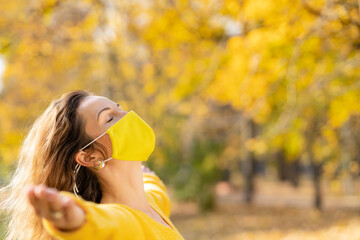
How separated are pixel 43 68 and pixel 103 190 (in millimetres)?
8808

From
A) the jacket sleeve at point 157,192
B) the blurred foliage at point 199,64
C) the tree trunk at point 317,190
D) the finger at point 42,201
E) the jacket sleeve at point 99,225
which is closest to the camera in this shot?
the finger at point 42,201

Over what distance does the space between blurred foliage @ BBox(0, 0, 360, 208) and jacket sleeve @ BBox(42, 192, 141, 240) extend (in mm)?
1792

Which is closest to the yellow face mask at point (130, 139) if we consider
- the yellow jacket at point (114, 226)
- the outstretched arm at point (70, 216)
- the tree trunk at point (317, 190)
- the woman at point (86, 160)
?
the woman at point (86, 160)

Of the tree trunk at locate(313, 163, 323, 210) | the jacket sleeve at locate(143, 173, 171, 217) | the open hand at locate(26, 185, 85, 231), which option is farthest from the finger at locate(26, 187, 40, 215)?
the tree trunk at locate(313, 163, 323, 210)

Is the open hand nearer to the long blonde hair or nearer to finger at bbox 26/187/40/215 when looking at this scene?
finger at bbox 26/187/40/215

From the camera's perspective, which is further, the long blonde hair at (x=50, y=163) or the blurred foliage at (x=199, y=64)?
the blurred foliage at (x=199, y=64)

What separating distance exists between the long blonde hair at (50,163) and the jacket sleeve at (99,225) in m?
0.39

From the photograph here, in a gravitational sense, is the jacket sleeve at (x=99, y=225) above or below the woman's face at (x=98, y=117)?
below

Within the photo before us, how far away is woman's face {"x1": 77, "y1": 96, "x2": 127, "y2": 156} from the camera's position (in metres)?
A: 1.93

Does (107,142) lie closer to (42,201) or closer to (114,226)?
(114,226)

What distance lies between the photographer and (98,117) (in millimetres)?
1956

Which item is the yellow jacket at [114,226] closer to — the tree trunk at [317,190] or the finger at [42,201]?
the finger at [42,201]

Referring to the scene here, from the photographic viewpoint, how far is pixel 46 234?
185 cm

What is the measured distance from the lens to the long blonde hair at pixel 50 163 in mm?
1882
